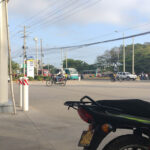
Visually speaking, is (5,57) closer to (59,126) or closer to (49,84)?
(59,126)

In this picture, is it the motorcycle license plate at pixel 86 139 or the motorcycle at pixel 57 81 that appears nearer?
the motorcycle license plate at pixel 86 139

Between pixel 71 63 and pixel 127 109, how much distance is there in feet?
319

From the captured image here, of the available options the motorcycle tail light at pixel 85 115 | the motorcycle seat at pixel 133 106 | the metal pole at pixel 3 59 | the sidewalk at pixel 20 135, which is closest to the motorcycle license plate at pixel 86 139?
the motorcycle tail light at pixel 85 115

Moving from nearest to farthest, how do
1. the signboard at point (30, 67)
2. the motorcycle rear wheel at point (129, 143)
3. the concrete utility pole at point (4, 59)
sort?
the motorcycle rear wheel at point (129, 143), the concrete utility pole at point (4, 59), the signboard at point (30, 67)

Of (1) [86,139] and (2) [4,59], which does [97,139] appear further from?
(2) [4,59]

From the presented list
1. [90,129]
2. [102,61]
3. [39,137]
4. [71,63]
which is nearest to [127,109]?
[90,129]

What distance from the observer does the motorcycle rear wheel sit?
10.5ft

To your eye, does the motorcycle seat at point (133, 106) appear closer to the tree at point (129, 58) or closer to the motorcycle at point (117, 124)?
the motorcycle at point (117, 124)

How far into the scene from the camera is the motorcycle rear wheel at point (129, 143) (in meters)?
3.19

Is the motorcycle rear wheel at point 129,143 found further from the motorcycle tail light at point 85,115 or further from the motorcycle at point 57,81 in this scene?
the motorcycle at point 57,81

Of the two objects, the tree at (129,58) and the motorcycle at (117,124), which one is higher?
the tree at (129,58)

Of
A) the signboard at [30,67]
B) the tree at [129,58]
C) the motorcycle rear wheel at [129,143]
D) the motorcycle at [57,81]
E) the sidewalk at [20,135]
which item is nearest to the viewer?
the motorcycle rear wheel at [129,143]

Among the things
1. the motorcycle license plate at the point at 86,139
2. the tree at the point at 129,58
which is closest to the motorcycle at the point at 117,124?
the motorcycle license plate at the point at 86,139

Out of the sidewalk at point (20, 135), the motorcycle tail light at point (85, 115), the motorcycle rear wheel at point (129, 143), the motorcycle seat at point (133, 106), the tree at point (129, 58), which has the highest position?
the tree at point (129, 58)
